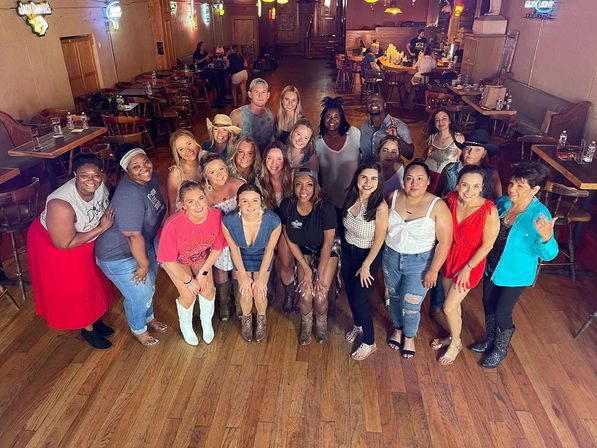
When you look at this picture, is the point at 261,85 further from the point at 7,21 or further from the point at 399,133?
the point at 7,21

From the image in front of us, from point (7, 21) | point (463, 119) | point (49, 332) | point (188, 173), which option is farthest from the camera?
point (463, 119)

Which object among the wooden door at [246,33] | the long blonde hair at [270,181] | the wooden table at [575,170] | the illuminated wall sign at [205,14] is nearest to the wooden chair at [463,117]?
the wooden table at [575,170]

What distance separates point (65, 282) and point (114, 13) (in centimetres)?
759

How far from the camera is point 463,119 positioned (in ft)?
26.2

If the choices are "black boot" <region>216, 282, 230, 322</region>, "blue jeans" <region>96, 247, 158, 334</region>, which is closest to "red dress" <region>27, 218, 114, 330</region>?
"blue jeans" <region>96, 247, 158, 334</region>

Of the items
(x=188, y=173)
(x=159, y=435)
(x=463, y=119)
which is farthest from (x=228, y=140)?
(x=463, y=119)

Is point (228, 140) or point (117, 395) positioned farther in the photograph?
point (228, 140)

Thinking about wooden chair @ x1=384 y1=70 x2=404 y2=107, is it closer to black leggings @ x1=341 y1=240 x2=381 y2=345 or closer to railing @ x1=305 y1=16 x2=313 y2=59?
black leggings @ x1=341 y1=240 x2=381 y2=345

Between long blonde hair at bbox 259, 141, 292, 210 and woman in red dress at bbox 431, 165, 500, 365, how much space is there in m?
1.07

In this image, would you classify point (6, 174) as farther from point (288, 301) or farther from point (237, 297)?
point (288, 301)

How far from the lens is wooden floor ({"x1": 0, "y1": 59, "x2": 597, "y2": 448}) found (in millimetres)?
2531

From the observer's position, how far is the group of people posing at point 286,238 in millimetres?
2570

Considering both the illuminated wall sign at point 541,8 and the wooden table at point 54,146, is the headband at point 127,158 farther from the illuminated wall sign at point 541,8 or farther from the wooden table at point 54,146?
the illuminated wall sign at point 541,8

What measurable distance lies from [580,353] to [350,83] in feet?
34.9
